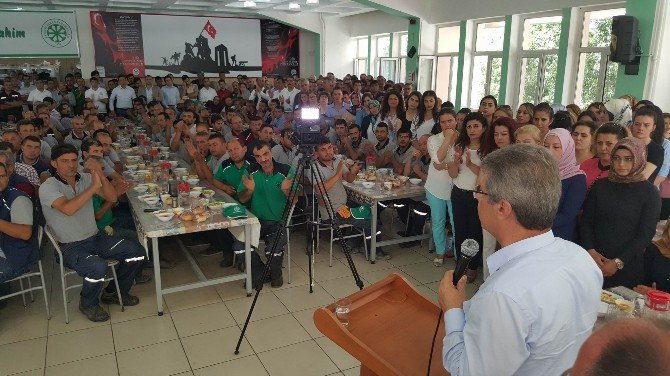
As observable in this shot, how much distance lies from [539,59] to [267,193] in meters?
7.32

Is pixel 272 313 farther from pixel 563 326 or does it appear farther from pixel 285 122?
pixel 285 122

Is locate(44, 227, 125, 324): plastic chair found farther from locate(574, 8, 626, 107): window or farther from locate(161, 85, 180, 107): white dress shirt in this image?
locate(161, 85, 180, 107): white dress shirt

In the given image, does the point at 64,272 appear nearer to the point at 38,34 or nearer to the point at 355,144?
the point at 355,144

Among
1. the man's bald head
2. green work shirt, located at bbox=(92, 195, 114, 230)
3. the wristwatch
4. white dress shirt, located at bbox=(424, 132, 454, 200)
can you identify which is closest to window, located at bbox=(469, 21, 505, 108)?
white dress shirt, located at bbox=(424, 132, 454, 200)

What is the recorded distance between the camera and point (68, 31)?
13.3m

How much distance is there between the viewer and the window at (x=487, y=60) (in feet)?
35.0

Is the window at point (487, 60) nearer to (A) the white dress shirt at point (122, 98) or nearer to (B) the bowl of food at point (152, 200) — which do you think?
(A) the white dress shirt at point (122, 98)

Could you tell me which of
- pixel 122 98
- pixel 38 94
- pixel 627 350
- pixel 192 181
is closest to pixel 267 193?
pixel 192 181

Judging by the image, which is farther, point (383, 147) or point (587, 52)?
point (587, 52)

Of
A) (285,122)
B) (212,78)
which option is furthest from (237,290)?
(212,78)

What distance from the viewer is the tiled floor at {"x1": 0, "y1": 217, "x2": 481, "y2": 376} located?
3301 mm

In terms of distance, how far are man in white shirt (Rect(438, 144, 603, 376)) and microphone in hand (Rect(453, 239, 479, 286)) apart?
0.12 metres

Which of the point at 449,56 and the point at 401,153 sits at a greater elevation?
the point at 449,56

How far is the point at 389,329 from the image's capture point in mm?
2145
